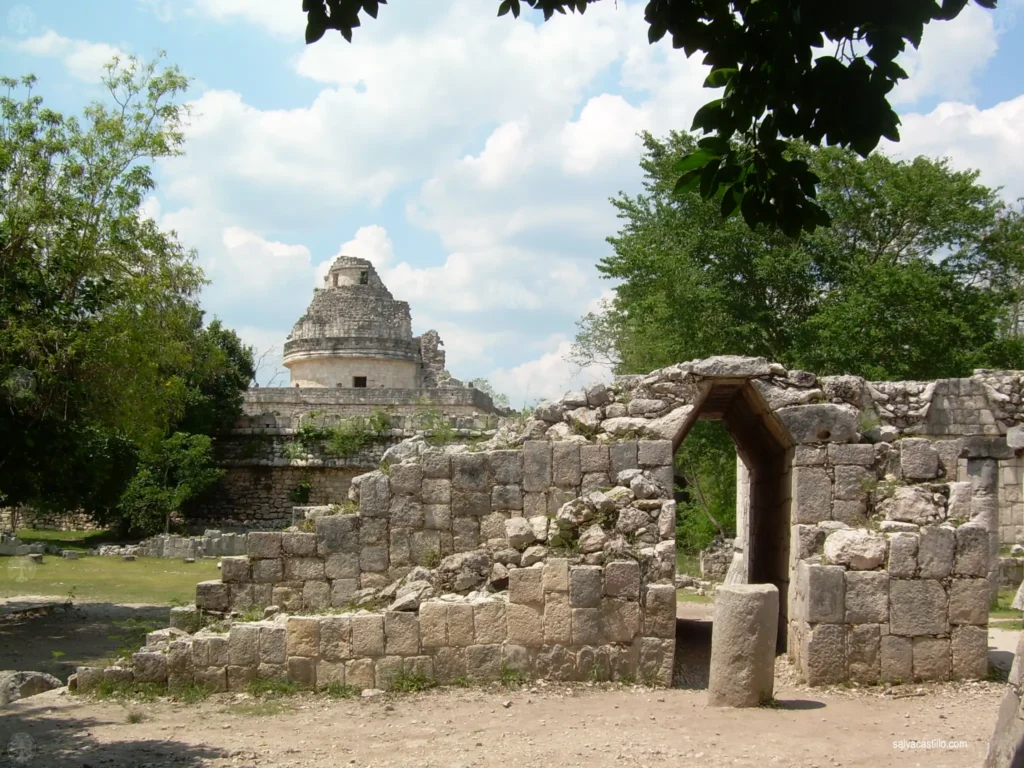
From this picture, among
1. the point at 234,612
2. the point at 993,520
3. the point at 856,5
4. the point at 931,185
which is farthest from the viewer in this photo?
the point at 931,185

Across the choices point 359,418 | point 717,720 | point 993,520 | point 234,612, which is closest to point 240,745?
point 234,612

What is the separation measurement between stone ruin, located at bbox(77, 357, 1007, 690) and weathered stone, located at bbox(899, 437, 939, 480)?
0.7 inches

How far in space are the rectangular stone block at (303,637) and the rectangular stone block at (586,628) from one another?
2177 millimetres

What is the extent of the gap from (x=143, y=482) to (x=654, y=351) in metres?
13.3

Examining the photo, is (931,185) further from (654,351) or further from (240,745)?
(240,745)

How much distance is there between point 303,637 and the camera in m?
8.50

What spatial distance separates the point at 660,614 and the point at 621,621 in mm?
335

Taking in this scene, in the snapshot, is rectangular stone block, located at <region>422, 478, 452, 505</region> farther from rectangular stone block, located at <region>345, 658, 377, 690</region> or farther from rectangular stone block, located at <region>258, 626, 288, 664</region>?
rectangular stone block, located at <region>258, 626, 288, 664</region>

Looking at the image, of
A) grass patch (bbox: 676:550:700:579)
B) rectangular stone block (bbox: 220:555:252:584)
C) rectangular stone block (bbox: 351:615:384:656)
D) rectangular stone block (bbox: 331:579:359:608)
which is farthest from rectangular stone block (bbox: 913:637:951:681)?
grass patch (bbox: 676:550:700:579)

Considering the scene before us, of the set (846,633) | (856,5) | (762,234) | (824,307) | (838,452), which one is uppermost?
(762,234)

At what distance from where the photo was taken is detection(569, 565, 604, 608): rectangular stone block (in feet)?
28.0

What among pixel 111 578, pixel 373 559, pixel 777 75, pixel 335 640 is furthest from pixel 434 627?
pixel 111 578

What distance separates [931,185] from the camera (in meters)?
22.6

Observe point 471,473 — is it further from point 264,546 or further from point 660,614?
point 660,614
